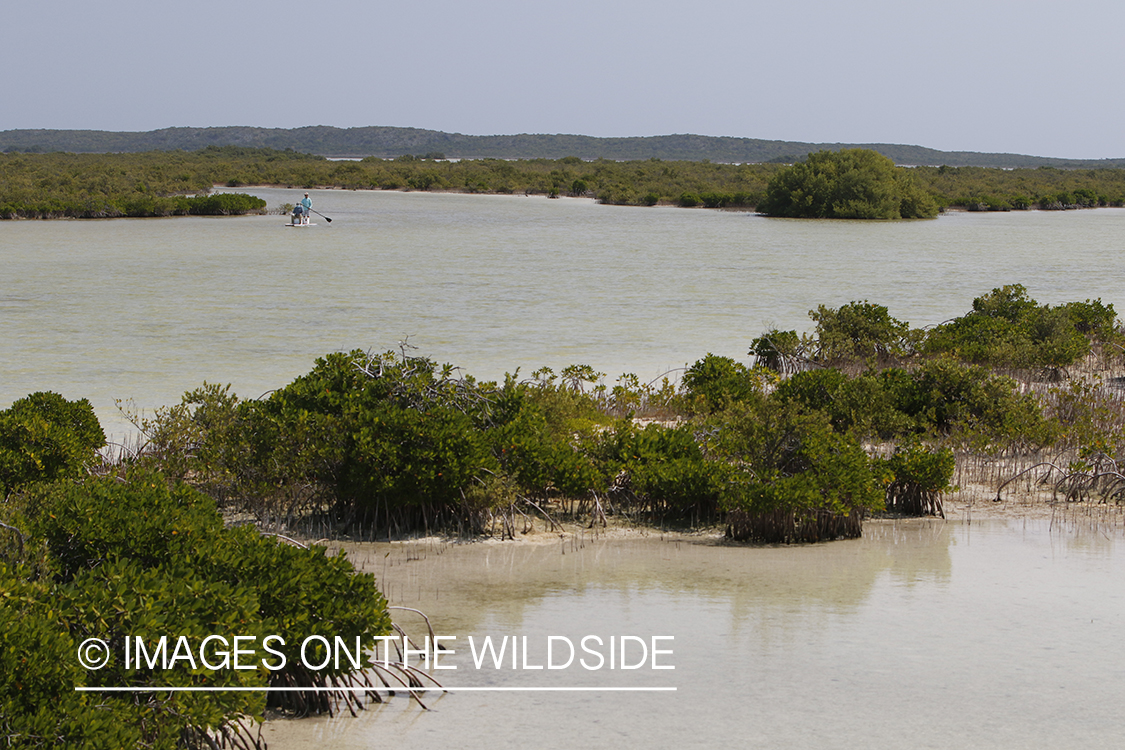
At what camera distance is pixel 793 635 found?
5.38 metres

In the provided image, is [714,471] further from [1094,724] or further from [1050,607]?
[1094,724]

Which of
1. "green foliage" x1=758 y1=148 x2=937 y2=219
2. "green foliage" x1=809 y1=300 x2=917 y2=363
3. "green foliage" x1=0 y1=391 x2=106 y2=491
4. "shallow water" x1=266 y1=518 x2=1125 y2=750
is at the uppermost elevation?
"green foliage" x1=758 y1=148 x2=937 y2=219

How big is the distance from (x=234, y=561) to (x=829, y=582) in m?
3.32


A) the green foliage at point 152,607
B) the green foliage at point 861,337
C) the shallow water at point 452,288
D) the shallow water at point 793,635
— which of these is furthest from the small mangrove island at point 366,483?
the shallow water at point 452,288

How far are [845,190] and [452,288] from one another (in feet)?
106

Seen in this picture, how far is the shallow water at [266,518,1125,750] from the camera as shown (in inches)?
171

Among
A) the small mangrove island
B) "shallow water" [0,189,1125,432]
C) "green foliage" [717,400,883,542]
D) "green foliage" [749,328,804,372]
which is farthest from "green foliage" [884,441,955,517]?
"shallow water" [0,189,1125,432]

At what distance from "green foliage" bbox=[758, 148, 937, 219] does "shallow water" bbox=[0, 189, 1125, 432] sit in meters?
5.28

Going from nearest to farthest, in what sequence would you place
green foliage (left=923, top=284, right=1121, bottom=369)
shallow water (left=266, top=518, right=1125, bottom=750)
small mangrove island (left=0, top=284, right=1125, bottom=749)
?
small mangrove island (left=0, top=284, right=1125, bottom=749)
shallow water (left=266, top=518, right=1125, bottom=750)
green foliage (left=923, top=284, right=1121, bottom=369)

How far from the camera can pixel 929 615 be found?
5.68 m

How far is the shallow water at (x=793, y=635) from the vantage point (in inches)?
171

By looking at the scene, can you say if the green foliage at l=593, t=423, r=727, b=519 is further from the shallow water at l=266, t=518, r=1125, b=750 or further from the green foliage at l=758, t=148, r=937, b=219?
the green foliage at l=758, t=148, r=937, b=219

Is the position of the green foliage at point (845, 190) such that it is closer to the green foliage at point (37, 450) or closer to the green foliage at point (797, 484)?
the green foliage at point (797, 484)

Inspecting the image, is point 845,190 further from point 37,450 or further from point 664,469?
point 37,450
